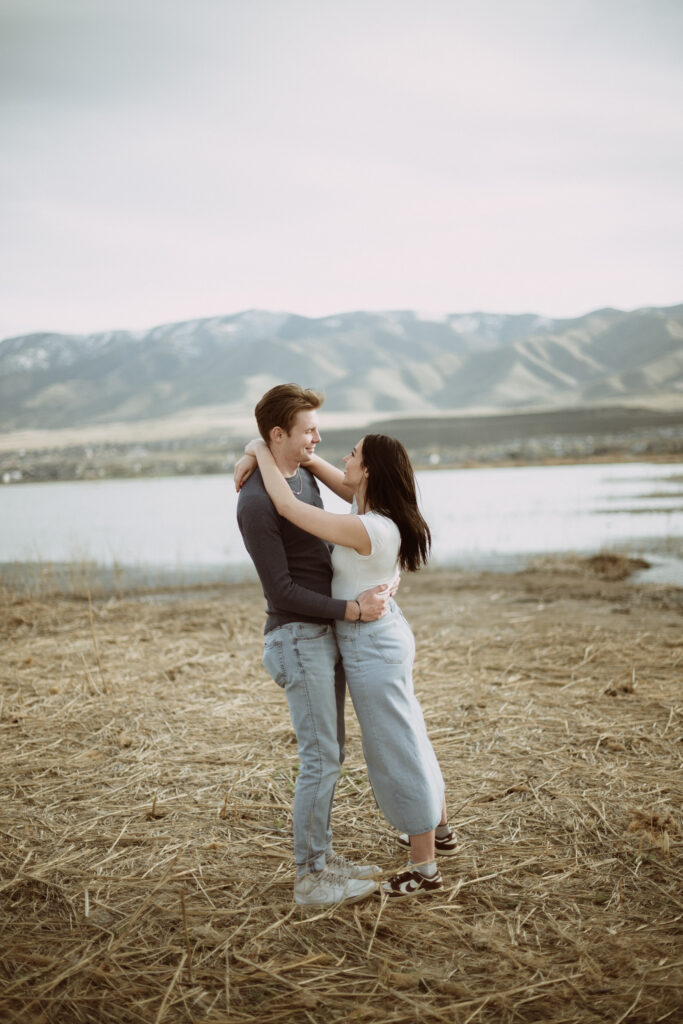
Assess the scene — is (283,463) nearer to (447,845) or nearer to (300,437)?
(300,437)

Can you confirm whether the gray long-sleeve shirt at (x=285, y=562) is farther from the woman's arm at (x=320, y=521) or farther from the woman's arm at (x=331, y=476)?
the woman's arm at (x=331, y=476)

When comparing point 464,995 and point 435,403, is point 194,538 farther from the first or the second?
point 435,403

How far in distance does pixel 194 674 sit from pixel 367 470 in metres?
4.11

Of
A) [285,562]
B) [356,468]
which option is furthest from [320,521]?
[356,468]

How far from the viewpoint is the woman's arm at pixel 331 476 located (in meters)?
3.56

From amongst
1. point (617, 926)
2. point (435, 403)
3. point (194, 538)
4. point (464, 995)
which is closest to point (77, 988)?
point (464, 995)

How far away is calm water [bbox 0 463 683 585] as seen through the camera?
604 inches

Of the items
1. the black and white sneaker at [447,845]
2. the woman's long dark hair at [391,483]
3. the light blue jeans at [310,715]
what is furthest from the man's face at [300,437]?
the black and white sneaker at [447,845]

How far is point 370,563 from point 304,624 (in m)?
0.37

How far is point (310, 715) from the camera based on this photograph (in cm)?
312

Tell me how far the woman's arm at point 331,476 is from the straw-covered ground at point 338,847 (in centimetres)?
173

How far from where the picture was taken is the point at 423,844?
326cm

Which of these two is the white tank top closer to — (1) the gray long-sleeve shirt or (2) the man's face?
(1) the gray long-sleeve shirt

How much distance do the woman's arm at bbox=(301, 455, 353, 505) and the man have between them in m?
0.26
